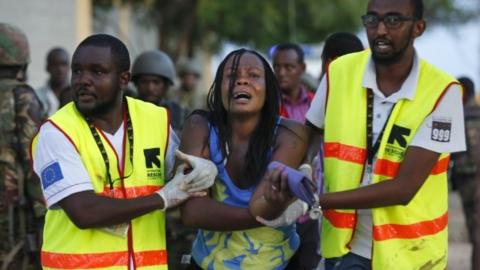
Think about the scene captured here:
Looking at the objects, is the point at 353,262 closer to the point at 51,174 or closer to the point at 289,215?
the point at 289,215

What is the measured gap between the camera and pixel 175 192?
4250 millimetres

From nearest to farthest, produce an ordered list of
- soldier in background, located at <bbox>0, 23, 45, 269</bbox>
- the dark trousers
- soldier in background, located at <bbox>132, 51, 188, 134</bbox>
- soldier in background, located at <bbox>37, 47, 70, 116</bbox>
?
the dark trousers → soldier in background, located at <bbox>0, 23, 45, 269</bbox> → soldier in background, located at <bbox>132, 51, 188, 134</bbox> → soldier in background, located at <bbox>37, 47, 70, 116</bbox>

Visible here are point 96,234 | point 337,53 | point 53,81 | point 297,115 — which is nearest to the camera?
point 96,234

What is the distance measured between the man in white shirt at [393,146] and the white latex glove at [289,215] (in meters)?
0.24

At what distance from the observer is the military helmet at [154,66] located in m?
7.42

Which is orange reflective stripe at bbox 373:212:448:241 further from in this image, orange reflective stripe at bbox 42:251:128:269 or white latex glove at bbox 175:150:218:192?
orange reflective stripe at bbox 42:251:128:269

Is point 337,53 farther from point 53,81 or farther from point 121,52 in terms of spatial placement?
point 53,81

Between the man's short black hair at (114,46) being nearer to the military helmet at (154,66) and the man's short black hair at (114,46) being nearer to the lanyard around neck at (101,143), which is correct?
the lanyard around neck at (101,143)

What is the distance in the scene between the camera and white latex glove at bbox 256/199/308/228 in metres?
4.09

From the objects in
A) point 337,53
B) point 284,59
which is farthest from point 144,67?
point 337,53

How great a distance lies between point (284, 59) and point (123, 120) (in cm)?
341

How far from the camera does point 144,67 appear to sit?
24.6ft

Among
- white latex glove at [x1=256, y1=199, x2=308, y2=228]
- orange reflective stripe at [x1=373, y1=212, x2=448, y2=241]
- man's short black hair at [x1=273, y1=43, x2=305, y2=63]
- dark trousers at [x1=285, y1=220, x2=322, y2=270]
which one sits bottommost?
dark trousers at [x1=285, y1=220, x2=322, y2=270]

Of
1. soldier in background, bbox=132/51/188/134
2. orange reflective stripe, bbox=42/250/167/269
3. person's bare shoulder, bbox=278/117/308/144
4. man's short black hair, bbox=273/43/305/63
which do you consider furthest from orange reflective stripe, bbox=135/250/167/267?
man's short black hair, bbox=273/43/305/63
